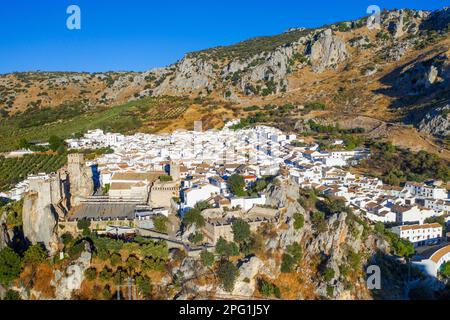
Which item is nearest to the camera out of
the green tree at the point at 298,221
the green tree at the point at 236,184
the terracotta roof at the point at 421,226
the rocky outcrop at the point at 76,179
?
the green tree at the point at 298,221

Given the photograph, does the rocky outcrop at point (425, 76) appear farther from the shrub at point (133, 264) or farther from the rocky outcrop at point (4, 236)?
the rocky outcrop at point (4, 236)

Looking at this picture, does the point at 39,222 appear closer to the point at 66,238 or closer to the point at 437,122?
the point at 66,238

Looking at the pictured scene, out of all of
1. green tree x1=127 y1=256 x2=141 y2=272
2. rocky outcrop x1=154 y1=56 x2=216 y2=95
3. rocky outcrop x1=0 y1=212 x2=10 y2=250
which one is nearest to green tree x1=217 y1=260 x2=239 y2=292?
green tree x1=127 y1=256 x2=141 y2=272

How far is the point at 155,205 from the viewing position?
23.3 meters

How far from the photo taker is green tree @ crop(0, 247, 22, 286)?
18547mm

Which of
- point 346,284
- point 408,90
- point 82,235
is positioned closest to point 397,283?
point 346,284

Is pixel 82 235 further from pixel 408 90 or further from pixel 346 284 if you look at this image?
pixel 408 90

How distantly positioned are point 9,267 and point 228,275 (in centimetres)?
893

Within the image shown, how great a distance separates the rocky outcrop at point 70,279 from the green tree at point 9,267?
1.58 metres

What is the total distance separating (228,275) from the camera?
60.6 ft

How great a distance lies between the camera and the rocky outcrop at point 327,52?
232ft

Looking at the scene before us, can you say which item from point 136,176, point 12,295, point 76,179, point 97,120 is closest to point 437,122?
point 136,176

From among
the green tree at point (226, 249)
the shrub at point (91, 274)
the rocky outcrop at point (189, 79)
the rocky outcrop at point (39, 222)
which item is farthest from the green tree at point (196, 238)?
the rocky outcrop at point (189, 79)

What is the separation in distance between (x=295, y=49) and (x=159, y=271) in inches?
2504
